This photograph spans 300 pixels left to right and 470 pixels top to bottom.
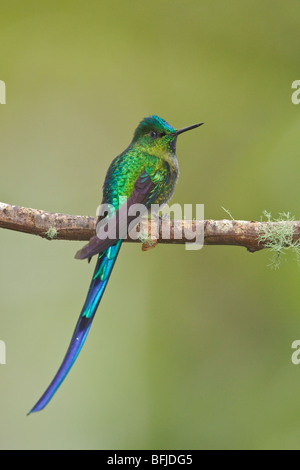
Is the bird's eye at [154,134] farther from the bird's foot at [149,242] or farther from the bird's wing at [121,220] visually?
the bird's foot at [149,242]

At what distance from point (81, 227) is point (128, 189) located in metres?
0.31

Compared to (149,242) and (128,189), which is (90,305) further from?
(128,189)

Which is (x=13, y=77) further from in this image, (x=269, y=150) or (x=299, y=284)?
(x=299, y=284)

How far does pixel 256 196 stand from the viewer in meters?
3.44

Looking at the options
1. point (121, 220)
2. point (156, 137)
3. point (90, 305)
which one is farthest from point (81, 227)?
point (156, 137)

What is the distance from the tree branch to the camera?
192 centimetres

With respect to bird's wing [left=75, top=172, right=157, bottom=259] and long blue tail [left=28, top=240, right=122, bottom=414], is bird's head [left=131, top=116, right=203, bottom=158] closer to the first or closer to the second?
bird's wing [left=75, top=172, right=157, bottom=259]

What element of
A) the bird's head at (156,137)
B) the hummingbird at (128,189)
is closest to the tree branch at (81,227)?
the hummingbird at (128,189)

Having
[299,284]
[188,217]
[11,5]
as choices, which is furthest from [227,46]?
[188,217]

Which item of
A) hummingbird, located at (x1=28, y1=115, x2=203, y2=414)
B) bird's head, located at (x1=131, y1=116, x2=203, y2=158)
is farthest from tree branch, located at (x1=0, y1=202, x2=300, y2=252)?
bird's head, located at (x1=131, y1=116, x2=203, y2=158)

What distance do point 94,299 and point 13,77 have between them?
211 centimetres

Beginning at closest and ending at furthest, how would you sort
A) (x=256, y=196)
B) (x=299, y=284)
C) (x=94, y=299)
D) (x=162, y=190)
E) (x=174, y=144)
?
(x=94, y=299)
(x=162, y=190)
(x=174, y=144)
(x=299, y=284)
(x=256, y=196)

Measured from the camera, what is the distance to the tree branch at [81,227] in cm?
192

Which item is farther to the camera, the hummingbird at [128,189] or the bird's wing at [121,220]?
the hummingbird at [128,189]
